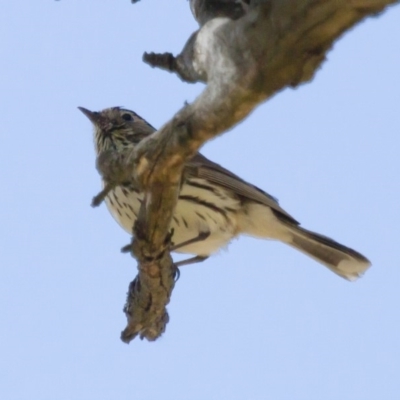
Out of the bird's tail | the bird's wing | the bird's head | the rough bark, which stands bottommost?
the rough bark

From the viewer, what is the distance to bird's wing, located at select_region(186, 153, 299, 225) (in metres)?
8.44

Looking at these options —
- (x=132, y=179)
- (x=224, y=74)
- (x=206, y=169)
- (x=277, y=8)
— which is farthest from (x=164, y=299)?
(x=277, y=8)

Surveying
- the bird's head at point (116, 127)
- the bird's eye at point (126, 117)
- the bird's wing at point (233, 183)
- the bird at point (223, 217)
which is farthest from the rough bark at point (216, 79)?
the bird's eye at point (126, 117)

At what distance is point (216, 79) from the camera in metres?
4.51

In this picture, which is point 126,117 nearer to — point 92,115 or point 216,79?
point 92,115

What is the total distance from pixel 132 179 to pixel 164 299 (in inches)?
58.7

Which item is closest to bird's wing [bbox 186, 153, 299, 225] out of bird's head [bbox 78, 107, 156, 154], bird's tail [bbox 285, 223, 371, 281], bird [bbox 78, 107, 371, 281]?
bird [bbox 78, 107, 371, 281]

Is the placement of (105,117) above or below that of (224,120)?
above

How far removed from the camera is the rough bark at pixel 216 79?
389 centimetres

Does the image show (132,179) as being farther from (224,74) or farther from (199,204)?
(199,204)

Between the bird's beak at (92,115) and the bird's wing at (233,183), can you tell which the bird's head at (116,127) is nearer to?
the bird's beak at (92,115)

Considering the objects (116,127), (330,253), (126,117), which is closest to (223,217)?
(330,253)

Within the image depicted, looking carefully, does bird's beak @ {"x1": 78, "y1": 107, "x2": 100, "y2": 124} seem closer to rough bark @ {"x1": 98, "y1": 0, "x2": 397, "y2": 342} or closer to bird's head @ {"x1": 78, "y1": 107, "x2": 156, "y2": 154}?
bird's head @ {"x1": 78, "y1": 107, "x2": 156, "y2": 154}

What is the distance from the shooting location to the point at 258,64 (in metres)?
4.09
